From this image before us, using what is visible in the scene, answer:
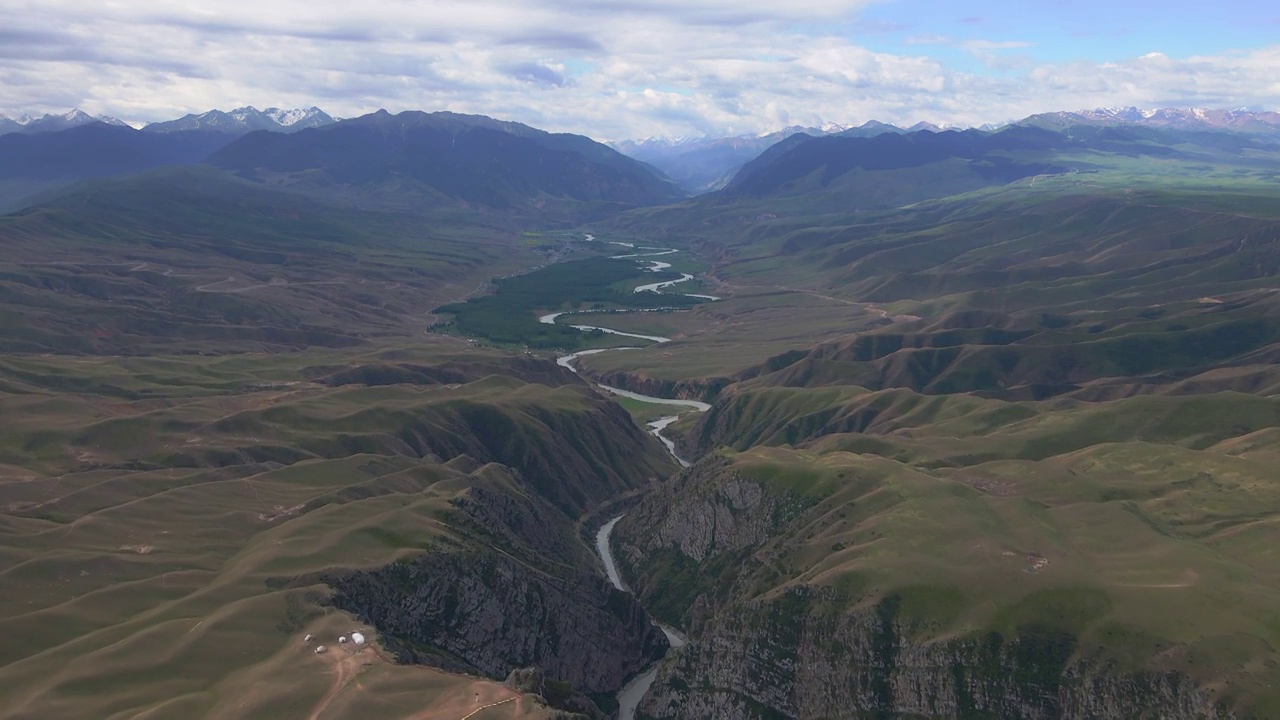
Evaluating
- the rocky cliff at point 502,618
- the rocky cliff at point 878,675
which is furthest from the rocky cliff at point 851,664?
the rocky cliff at point 502,618

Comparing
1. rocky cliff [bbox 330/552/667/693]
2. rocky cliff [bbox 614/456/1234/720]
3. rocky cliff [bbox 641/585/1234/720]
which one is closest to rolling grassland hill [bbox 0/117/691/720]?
rocky cliff [bbox 330/552/667/693]

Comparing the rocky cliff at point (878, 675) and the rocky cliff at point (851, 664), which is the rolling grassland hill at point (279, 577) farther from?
the rocky cliff at point (878, 675)

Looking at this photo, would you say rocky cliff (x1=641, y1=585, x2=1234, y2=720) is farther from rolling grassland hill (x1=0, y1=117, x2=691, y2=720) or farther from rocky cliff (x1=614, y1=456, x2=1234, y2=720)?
rolling grassland hill (x1=0, y1=117, x2=691, y2=720)

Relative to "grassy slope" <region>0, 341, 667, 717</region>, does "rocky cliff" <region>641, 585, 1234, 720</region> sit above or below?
below

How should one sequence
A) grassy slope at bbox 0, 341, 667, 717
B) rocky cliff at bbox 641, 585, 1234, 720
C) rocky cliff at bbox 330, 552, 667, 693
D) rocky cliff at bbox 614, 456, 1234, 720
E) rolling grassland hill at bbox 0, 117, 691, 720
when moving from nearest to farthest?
rolling grassland hill at bbox 0, 117, 691, 720 < grassy slope at bbox 0, 341, 667, 717 < rocky cliff at bbox 641, 585, 1234, 720 < rocky cliff at bbox 614, 456, 1234, 720 < rocky cliff at bbox 330, 552, 667, 693

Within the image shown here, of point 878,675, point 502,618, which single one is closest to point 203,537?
point 502,618

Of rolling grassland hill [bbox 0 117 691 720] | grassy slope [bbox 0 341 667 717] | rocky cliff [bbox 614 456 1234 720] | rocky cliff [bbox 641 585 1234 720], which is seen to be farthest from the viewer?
rocky cliff [bbox 614 456 1234 720]

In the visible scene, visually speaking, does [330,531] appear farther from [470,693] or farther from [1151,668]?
[1151,668]

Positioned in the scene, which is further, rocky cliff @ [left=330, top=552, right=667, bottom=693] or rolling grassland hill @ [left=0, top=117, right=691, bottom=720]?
rocky cliff @ [left=330, top=552, right=667, bottom=693]

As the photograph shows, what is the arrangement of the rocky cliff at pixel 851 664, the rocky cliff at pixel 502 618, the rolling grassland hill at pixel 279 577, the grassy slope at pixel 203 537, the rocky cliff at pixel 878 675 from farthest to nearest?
the rocky cliff at pixel 502 618
the rocky cliff at pixel 851 664
the rocky cliff at pixel 878 675
the grassy slope at pixel 203 537
the rolling grassland hill at pixel 279 577

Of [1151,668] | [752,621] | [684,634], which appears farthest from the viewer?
[684,634]

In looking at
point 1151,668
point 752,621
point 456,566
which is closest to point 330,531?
point 456,566
